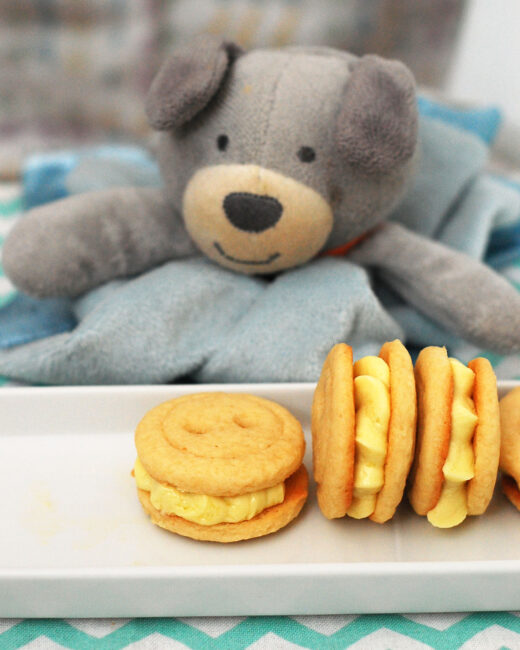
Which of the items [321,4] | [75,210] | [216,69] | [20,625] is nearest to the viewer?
[20,625]

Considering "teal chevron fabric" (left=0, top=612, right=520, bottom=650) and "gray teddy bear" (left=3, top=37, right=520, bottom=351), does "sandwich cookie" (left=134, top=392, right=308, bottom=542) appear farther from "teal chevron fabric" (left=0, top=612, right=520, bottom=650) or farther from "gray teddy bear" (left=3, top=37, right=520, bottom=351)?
"gray teddy bear" (left=3, top=37, right=520, bottom=351)

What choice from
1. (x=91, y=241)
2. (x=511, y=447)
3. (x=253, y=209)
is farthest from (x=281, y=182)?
(x=511, y=447)

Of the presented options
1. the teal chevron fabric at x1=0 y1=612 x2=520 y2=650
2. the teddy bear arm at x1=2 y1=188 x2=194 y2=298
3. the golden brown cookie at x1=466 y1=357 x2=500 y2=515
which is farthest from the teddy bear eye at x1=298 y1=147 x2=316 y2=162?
the teal chevron fabric at x1=0 y1=612 x2=520 y2=650

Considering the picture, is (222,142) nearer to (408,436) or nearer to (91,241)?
(91,241)

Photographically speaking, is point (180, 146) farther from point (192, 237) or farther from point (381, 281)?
point (381, 281)

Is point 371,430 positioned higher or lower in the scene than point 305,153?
lower

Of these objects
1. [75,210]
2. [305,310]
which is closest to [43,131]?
[75,210]
